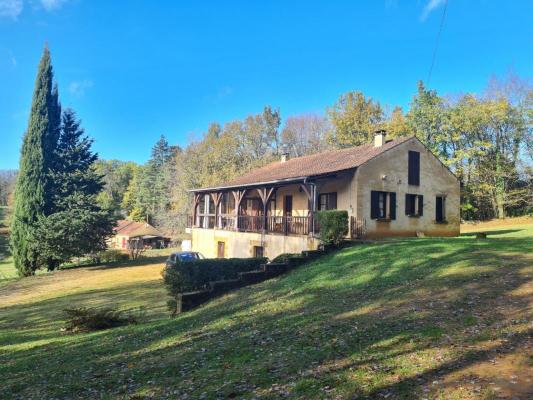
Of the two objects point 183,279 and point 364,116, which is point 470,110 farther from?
point 183,279

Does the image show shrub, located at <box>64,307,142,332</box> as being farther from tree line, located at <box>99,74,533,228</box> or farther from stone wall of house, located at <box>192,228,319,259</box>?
tree line, located at <box>99,74,533,228</box>

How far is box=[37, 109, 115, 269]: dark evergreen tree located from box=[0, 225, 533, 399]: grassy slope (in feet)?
59.4

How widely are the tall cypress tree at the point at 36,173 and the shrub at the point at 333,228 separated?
2485cm

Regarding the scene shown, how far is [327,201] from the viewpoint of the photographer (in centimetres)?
2217

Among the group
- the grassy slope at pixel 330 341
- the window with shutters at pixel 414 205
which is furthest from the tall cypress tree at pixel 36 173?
the window with shutters at pixel 414 205

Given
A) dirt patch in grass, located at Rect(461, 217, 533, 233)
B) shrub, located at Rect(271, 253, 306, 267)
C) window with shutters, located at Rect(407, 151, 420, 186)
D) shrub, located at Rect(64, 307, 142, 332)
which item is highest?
window with shutters, located at Rect(407, 151, 420, 186)

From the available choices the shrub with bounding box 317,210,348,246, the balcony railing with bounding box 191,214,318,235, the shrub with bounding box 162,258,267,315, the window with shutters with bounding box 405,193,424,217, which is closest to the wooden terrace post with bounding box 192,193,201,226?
the balcony railing with bounding box 191,214,318,235

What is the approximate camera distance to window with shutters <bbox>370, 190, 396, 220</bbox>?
2064cm

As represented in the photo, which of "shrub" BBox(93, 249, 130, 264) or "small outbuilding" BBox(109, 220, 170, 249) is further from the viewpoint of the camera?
"small outbuilding" BBox(109, 220, 170, 249)

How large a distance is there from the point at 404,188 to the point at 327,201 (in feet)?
14.5

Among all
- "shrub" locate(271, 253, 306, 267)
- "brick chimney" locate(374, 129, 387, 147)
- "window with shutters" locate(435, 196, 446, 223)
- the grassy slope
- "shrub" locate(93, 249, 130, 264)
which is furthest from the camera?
"shrub" locate(93, 249, 130, 264)

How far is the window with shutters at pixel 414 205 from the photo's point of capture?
22294 mm

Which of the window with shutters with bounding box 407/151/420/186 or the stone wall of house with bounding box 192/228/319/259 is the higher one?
the window with shutters with bounding box 407/151/420/186

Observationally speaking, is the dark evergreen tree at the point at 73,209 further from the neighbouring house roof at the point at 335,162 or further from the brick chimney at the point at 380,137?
the brick chimney at the point at 380,137
